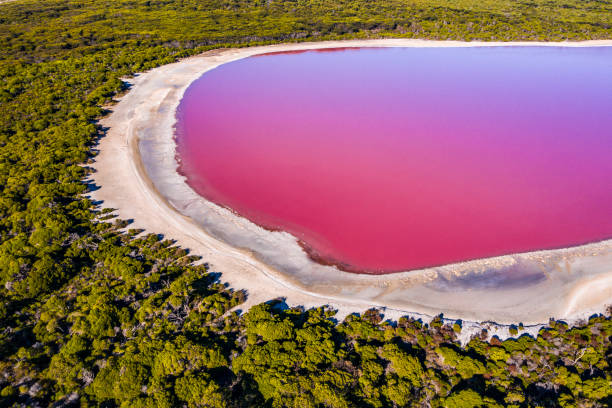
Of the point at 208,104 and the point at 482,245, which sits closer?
the point at 482,245

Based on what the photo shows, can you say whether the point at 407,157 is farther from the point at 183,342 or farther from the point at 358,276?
the point at 183,342

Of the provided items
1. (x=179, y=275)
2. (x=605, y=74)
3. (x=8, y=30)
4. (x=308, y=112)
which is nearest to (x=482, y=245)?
(x=179, y=275)

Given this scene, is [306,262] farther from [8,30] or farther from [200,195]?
[8,30]

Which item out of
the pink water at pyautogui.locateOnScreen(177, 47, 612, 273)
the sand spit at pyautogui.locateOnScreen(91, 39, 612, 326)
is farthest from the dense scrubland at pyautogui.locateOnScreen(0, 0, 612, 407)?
the pink water at pyautogui.locateOnScreen(177, 47, 612, 273)

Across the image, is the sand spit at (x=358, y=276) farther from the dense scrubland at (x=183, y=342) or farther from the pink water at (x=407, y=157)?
the pink water at (x=407, y=157)

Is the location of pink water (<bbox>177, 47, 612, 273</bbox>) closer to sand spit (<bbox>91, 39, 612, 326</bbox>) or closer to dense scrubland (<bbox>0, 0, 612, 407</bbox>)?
sand spit (<bbox>91, 39, 612, 326</bbox>)
